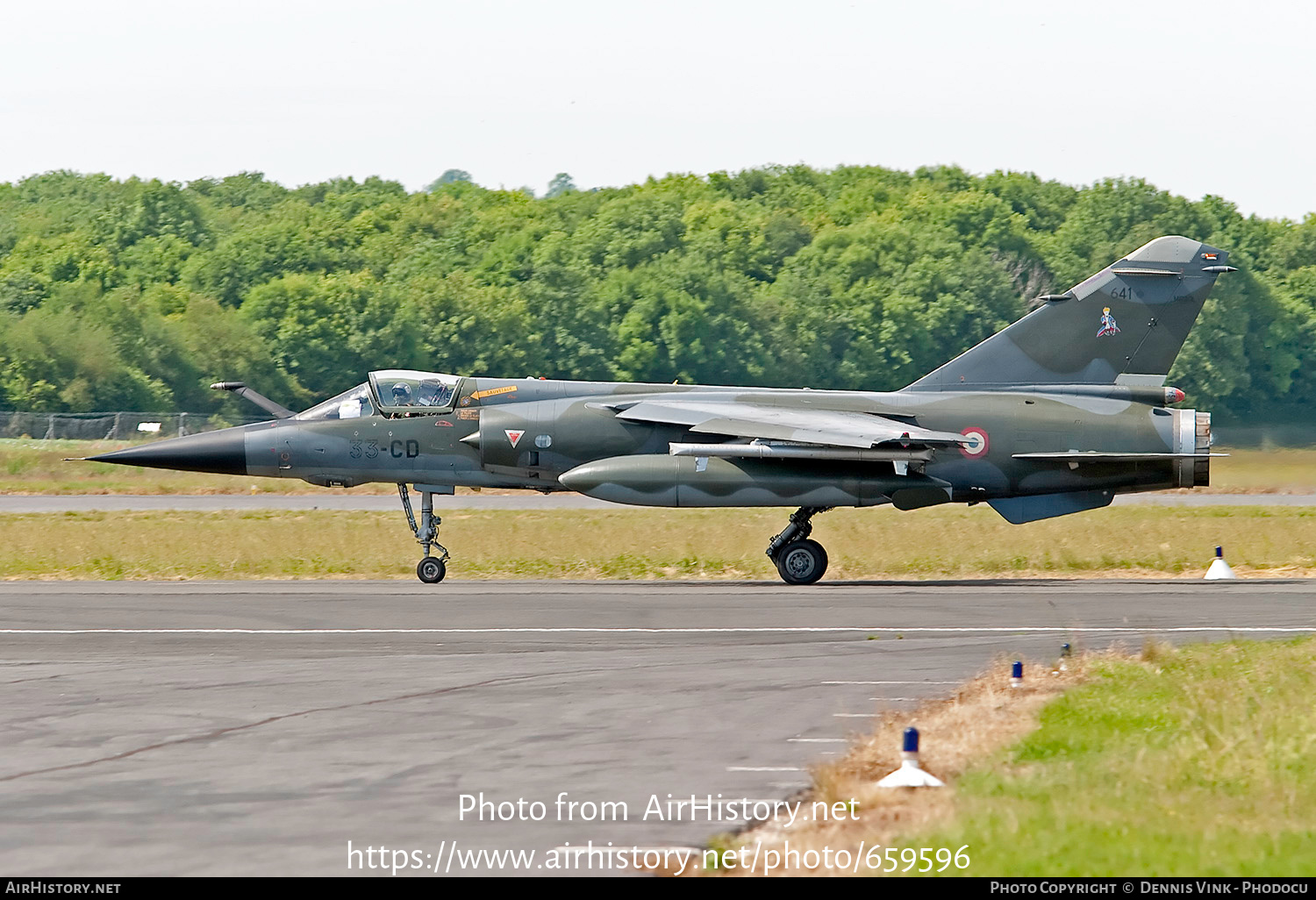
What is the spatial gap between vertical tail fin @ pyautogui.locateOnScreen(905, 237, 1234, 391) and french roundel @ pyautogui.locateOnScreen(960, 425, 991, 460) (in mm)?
1074

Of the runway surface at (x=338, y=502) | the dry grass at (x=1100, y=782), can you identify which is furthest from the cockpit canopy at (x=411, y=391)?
the runway surface at (x=338, y=502)

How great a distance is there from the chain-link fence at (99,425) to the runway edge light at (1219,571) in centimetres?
4098

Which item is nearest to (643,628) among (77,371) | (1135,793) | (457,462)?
(457,462)

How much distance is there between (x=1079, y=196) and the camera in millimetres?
95688

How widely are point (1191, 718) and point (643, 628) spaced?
24.6ft

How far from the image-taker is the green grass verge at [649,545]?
23578 millimetres

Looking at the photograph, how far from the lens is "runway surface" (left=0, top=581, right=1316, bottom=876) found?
749cm

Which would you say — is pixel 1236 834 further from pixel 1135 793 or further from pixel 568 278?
pixel 568 278

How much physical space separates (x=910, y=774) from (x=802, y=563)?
1351 centimetres

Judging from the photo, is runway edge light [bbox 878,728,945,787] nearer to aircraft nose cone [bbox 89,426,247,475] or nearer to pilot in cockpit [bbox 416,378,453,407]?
pilot in cockpit [bbox 416,378,453,407]

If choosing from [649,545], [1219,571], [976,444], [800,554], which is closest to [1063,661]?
[976,444]

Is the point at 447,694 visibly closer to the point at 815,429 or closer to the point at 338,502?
the point at 815,429

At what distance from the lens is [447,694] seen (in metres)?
11.9

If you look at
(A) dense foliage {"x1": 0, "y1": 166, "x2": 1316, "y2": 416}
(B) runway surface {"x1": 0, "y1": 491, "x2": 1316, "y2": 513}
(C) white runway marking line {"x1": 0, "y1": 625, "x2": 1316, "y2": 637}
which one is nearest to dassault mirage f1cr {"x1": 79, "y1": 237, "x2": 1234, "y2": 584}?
(C) white runway marking line {"x1": 0, "y1": 625, "x2": 1316, "y2": 637}
